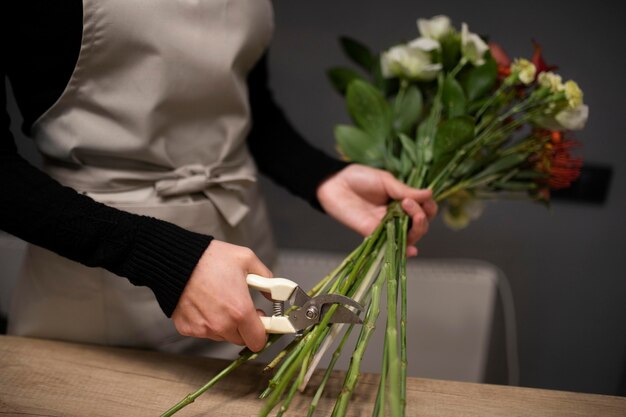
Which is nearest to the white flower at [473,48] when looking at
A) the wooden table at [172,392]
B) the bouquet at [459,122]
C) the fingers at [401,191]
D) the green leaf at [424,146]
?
the bouquet at [459,122]

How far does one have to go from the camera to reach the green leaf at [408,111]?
0.86m

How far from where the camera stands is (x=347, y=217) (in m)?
0.82

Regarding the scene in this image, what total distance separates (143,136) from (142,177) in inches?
2.5

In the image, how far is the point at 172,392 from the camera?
60cm

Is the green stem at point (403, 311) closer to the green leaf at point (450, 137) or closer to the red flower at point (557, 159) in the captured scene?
the green leaf at point (450, 137)

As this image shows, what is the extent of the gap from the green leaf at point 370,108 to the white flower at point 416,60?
6 cm

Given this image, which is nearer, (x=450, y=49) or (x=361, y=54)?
(x=450, y=49)

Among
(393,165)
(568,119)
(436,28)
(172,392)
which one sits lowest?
(172,392)

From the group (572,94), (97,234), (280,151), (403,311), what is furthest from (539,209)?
(97,234)

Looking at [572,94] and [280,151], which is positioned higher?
[572,94]

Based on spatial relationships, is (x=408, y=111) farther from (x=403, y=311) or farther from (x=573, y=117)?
(x=403, y=311)

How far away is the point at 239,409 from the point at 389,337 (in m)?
0.18

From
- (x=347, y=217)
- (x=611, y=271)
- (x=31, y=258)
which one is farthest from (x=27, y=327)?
(x=611, y=271)

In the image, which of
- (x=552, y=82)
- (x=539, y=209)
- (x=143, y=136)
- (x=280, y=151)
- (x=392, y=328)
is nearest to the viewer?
(x=392, y=328)
